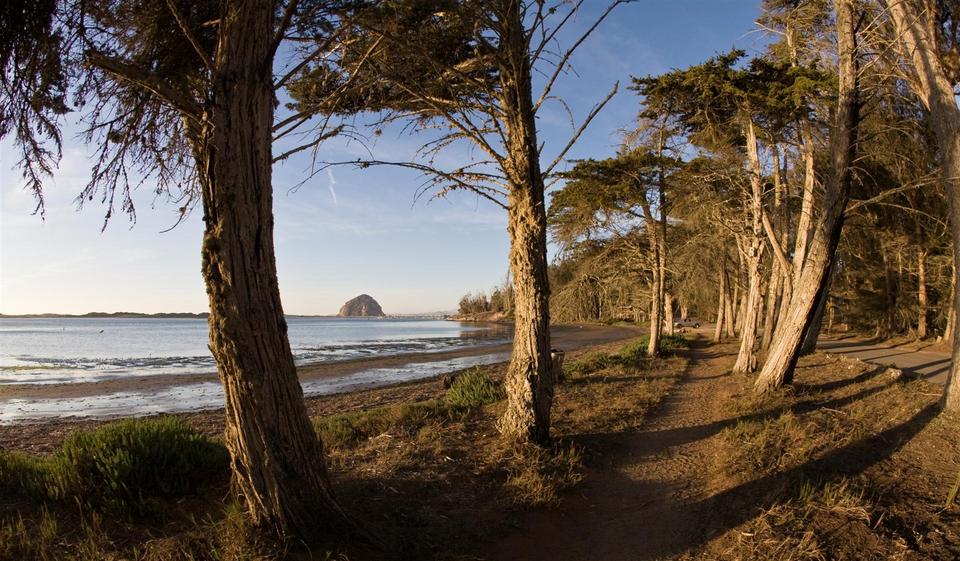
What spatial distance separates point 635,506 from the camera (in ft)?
16.6

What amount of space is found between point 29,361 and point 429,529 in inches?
1356

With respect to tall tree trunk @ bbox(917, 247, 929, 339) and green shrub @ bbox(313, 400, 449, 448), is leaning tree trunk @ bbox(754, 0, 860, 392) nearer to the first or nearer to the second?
green shrub @ bbox(313, 400, 449, 448)

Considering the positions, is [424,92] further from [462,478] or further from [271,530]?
[271,530]

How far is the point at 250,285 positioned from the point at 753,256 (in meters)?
12.0

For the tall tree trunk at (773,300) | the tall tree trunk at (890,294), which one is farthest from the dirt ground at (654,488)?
the tall tree trunk at (890,294)

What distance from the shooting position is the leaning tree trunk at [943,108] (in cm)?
716

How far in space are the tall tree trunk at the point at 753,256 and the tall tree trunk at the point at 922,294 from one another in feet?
34.6

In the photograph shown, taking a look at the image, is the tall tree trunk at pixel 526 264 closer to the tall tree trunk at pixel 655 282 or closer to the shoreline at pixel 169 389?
the tall tree trunk at pixel 655 282

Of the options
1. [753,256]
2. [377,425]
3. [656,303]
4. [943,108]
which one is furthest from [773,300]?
[377,425]

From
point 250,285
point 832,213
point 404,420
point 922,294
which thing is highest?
point 832,213

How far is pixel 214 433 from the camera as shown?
10922 millimetres

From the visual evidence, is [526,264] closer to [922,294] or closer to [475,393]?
[475,393]

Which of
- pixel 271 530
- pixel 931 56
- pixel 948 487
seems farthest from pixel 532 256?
pixel 931 56

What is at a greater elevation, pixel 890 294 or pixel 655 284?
pixel 655 284
